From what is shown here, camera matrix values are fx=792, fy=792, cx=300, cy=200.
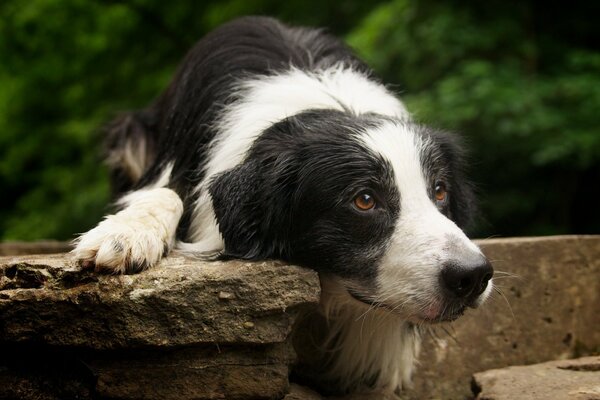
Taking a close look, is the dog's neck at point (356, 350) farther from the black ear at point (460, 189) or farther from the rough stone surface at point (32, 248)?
the rough stone surface at point (32, 248)

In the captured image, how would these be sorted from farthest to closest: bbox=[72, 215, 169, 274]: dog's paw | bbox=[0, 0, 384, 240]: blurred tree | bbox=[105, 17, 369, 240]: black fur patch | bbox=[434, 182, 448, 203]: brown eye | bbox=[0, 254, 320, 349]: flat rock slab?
bbox=[0, 0, 384, 240]: blurred tree < bbox=[105, 17, 369, 240]: black fur patch < bbox=[434, 182, 448, 203]: brown eye < bbox=[72, 215, 169, 274]: dog's paw < bbox=[0, 254, 320, 349]: flat rock slab

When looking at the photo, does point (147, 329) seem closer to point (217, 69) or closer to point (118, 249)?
point (118, 249)

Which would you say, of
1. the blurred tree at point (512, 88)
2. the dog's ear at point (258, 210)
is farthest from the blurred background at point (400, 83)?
the dog's ear at point (258, 210)

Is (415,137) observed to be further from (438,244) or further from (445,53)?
(445,53)

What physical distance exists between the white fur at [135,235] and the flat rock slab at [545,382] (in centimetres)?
128

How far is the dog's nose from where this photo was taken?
247 cm

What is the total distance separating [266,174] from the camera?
2857 millimetres

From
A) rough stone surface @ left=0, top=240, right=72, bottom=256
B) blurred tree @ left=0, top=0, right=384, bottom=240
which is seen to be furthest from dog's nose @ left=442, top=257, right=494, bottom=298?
blurred tree @ left=0, top=0, right=384, bottom=240

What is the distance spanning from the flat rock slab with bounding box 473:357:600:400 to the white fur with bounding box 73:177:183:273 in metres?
1.28

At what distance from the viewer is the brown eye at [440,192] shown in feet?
9.88

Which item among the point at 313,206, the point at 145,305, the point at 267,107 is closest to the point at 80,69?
the point at 267,107

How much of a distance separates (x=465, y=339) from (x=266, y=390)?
112 centimetres

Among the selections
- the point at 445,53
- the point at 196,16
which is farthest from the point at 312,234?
the point at 196,16

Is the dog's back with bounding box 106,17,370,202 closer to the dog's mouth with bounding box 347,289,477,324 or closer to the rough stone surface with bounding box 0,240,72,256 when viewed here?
the rough stone surface with bounding box 0,240,72,256
